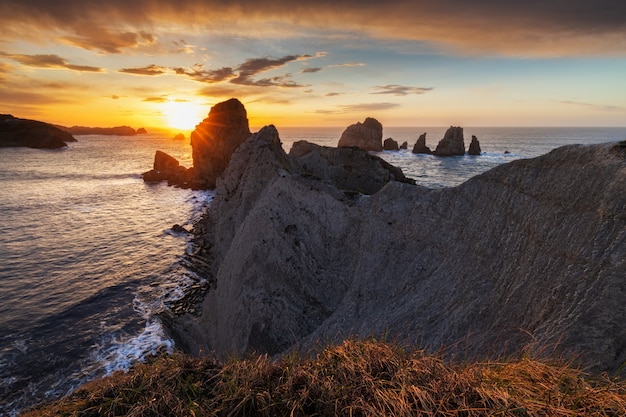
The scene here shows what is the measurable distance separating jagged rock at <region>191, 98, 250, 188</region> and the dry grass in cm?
8030

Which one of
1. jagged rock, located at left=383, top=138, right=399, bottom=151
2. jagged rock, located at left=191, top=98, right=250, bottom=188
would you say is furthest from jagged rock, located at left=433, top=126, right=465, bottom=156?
jagged rock, located at left=191, top=98, right=250, bottom=188

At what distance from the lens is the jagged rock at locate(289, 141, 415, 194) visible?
49094 mm

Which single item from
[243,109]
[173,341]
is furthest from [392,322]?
[243,109]

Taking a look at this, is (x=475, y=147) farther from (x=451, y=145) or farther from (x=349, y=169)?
(x=349, y=169)

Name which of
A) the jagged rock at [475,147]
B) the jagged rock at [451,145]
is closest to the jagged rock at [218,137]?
the jagged rock at [451,145]

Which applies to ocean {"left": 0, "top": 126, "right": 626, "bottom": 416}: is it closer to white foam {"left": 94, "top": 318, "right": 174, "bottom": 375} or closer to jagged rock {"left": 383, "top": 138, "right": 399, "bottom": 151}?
white foam {"left": 94, "top": 318, "right": 174, "bottom": 375}

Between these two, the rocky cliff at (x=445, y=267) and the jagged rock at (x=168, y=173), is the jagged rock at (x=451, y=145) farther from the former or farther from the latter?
the rocky cliff at (x=445, y=267)

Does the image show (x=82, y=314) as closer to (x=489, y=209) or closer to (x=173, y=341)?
(x=173, y=341)

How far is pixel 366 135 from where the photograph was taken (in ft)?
537

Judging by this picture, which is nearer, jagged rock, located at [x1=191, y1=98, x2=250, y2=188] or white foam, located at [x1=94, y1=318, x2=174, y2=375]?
white foam, located at [x1=94, y1=318, x2=174, y2=375]

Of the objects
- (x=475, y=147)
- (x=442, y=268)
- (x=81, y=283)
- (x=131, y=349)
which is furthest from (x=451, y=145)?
(x=131, y=349)

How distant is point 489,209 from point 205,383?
48.9 ft

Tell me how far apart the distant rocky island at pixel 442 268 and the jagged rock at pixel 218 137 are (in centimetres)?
5477

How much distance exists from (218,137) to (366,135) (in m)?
96.3
